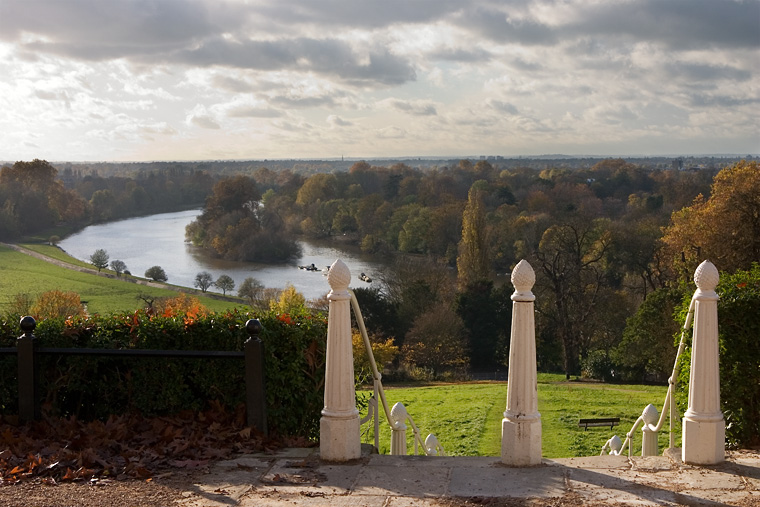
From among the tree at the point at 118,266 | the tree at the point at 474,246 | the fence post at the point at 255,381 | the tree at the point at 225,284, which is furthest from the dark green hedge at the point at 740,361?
the tree at the point at 118,266

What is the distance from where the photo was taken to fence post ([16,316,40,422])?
5629 millimetres

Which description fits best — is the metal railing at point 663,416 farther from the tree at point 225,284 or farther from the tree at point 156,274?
the tree at point 156,274

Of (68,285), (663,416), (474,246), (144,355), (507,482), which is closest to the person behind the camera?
(507,482)

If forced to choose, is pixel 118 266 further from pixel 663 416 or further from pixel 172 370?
pixel 663 416

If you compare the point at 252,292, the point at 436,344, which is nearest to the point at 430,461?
the point at 436,344

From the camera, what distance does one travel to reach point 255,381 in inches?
215

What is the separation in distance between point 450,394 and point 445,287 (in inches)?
1057

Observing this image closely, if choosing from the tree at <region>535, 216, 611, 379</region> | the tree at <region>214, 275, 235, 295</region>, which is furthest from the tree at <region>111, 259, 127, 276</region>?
the tree at <region>535, 216, 611, 379</region>

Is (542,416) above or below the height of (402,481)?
below

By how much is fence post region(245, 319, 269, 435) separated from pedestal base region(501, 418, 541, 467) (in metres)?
1.89

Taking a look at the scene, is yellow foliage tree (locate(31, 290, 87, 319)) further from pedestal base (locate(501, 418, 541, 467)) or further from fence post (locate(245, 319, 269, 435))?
pedestal base (locate(501, 418, 541, 467))

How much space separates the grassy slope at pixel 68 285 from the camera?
61219mm

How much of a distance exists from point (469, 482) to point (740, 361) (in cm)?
227

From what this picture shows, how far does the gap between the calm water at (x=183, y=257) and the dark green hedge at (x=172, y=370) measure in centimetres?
6100
